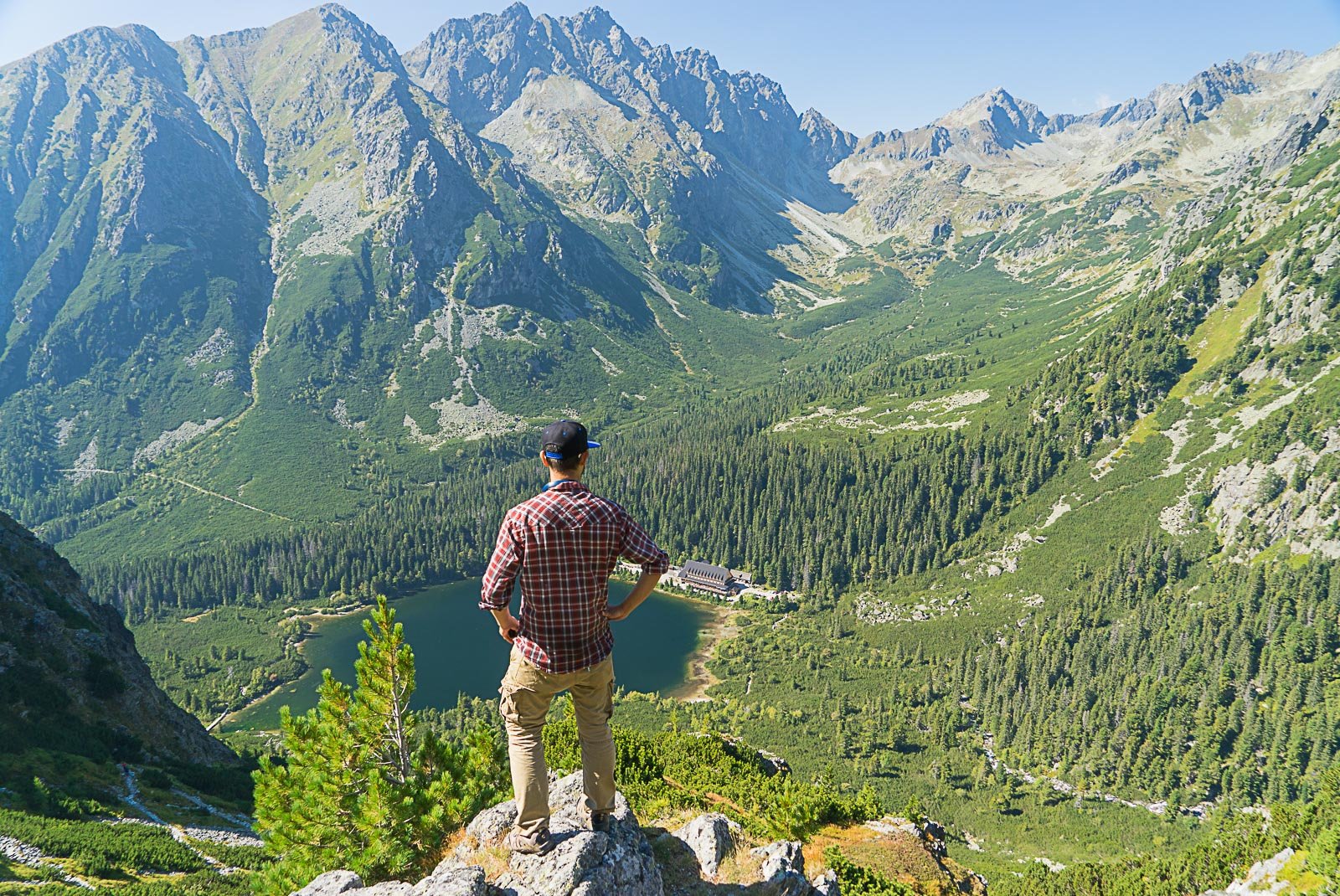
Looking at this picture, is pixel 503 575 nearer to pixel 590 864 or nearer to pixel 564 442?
pixel 564 442

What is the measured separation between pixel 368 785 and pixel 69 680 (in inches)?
2043

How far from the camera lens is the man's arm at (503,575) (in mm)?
9758

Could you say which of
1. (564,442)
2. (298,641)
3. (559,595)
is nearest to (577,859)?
(559,595)

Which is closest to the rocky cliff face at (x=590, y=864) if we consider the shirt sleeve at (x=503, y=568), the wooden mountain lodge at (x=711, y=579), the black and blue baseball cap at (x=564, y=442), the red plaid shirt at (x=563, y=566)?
the red plaid shirt at (x=563, y=566)

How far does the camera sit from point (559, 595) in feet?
33.0

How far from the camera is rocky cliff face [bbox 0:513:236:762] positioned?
43.7 meters

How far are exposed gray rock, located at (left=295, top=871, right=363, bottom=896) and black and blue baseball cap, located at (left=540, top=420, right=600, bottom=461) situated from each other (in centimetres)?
1137

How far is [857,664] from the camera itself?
127812 millimetres

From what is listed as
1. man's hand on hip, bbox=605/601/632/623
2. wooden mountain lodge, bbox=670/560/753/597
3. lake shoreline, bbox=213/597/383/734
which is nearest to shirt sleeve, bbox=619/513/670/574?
man's hand on hip, bbox=605/601/632/623

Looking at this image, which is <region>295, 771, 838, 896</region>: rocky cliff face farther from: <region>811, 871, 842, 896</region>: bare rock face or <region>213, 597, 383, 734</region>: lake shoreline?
<region>213, 597, 383, 734</region>: lake shoreline

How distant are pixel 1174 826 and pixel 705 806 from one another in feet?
287

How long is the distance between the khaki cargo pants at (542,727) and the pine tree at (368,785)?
501 centimetres

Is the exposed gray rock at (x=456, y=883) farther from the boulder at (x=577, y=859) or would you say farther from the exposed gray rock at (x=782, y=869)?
the exposed gray rock at (x=782, y=869)

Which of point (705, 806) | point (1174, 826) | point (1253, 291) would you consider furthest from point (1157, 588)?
point (705, 806)
